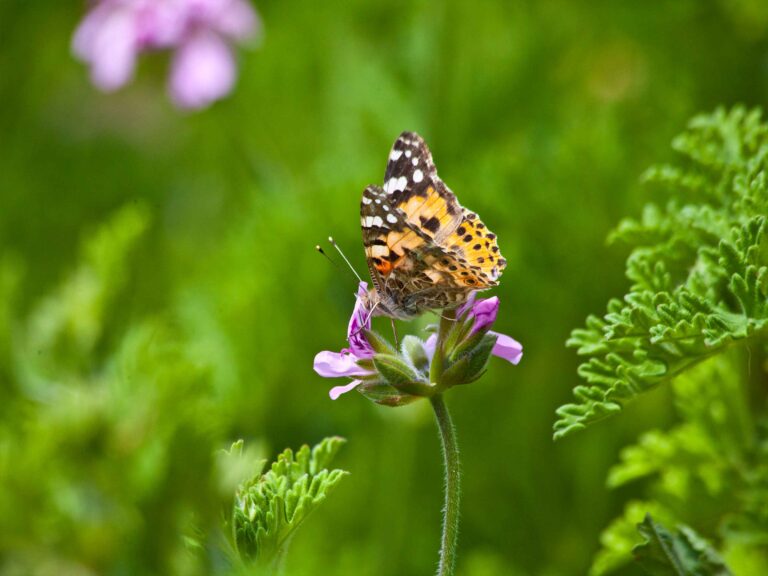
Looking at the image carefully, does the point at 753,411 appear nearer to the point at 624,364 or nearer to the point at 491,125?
the point at 624,364

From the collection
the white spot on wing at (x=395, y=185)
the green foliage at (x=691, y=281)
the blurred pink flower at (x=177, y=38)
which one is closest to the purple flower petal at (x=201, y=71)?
the blurred pink flower at (x=177, y=38)

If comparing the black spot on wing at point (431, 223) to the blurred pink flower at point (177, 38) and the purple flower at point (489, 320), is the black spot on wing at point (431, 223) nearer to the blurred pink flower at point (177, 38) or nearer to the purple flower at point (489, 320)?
the purple flower at point (489, 320)

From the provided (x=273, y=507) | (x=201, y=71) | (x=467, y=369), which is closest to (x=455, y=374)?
(x=467, y=369)

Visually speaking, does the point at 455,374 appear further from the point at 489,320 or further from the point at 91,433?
the point at 91,433

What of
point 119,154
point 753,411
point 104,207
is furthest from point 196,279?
point 753,411

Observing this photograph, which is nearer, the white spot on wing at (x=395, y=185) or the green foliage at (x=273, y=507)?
the green foliage at (x=273, y=507)

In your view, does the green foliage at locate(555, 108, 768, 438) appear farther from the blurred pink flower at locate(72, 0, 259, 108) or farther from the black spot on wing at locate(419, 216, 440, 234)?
the blurred pink flower at locate(72, 0, 259, 108)
